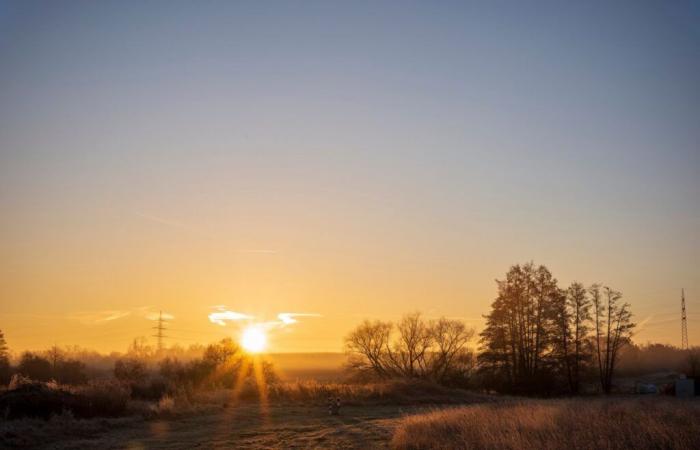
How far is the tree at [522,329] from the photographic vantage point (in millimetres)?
55531

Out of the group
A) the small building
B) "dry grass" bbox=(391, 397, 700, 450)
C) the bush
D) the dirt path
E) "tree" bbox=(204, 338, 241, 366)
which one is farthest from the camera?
"tree" bbox=(204, 338, 241, 366)

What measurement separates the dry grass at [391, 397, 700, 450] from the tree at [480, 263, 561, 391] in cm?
3161

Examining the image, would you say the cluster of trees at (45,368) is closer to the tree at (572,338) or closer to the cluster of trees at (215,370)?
the cluster of trees at (215,370)

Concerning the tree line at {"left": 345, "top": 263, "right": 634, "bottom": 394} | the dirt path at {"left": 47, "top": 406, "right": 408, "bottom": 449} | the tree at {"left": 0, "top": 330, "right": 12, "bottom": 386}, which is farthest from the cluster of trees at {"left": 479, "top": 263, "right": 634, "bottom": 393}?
the tree at {"left": 0, "top": 330, "right": 12, "bottom": 386}

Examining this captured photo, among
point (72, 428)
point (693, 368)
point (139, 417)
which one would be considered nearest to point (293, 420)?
point (139, 417)

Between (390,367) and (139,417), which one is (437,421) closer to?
(139,417)

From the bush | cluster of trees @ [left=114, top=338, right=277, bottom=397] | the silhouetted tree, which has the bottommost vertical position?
the silhouetted tree

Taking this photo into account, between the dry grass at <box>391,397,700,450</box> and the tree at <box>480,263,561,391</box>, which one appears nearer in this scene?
the dry grass at <box>391,397,700,450</box>

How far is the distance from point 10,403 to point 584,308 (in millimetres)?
48023

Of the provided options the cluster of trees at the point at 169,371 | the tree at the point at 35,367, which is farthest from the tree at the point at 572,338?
the tree at the point at 35,367

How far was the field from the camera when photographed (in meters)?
18.3

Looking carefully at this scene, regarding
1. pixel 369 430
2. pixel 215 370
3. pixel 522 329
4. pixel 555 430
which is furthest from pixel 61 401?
pixel 522 329

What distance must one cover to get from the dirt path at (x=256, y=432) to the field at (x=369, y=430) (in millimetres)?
39

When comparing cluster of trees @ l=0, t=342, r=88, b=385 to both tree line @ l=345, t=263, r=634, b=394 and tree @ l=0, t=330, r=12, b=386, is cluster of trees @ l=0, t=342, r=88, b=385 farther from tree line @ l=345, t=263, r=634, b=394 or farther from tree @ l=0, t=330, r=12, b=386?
tree line @ l=345, t=263, r=634, b=394
